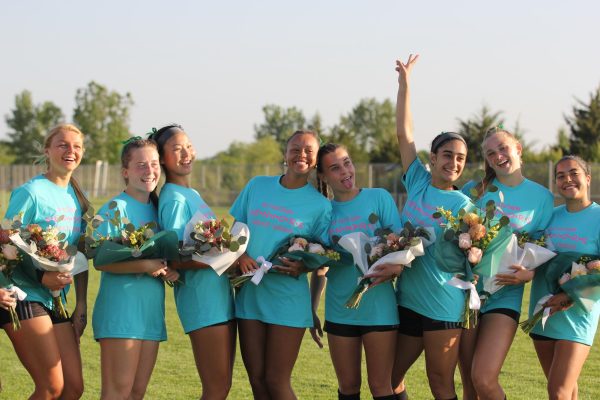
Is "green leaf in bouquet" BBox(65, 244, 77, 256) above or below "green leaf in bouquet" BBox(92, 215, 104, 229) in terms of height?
below

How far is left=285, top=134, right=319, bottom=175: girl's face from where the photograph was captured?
5246 millimetres

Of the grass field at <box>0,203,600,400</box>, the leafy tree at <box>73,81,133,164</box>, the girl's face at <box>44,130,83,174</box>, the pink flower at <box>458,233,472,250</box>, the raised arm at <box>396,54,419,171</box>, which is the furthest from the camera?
the leafy tree at <box>73,81,133,164</box>

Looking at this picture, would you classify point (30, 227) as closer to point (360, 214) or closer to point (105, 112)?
point (360, 214)

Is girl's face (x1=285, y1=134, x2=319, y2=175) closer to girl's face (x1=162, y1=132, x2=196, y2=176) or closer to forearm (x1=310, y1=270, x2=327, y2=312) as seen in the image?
girl's face (x1=162, y1=132, x2=196, y2=176)

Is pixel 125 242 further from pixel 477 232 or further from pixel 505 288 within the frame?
pixel 505 288

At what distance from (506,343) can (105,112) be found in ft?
191

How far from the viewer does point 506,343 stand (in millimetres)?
5023

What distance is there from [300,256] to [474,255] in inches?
41.1

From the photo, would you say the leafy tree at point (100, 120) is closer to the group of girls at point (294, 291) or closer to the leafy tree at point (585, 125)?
the leafy tree at point (585, 125)

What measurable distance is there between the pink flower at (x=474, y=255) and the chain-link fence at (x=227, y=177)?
52.0 ft

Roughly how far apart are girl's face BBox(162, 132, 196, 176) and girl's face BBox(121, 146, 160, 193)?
15 centimetres

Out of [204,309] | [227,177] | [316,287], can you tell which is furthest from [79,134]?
[227,177]

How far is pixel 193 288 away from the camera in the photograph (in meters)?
4.97

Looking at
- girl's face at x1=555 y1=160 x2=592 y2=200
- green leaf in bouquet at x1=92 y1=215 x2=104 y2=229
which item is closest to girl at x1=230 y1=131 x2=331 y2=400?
green leaf in bouquet at x1=92 y1=215 x2=104 y2=229
